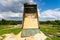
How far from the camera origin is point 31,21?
21.8 meters

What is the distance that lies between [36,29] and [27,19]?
86.0 inches

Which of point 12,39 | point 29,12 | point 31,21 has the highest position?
point 29,12

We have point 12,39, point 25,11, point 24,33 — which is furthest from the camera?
point 25,11

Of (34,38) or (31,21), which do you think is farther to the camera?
(31,21)

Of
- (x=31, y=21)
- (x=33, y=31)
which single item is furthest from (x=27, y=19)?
(x=33, y=31)

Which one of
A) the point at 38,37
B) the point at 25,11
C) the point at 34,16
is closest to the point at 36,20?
the point at 34,16

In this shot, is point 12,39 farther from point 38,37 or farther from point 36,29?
point 36,29

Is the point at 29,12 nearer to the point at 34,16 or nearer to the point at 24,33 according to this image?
the point at 34,16

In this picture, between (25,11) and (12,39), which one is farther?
(25,11)

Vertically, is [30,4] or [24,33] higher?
[30,4]

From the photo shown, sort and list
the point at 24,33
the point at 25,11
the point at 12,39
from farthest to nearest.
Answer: the point at 25,11
the point at 24,33
the point at 12,39

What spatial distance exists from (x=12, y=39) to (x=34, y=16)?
5.93m

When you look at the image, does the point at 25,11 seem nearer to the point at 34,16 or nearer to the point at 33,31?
the point at 34,16

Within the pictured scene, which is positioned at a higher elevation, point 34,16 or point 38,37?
point 34,16
